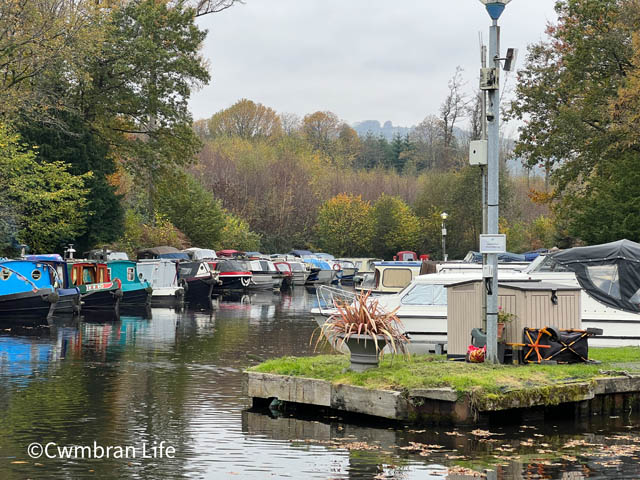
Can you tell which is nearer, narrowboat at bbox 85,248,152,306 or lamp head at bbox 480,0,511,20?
lamp head at bbox 480,0,511,20

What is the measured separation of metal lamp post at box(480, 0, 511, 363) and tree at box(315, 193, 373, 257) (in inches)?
2808

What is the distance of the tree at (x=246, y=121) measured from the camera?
384 ft

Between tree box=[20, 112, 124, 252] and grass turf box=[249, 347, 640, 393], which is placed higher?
tree box=[20, 112, 124, 252]

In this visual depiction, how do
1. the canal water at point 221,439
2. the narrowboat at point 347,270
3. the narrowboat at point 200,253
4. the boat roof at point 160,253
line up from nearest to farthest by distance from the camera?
1. the canal water at point 221,439
2. the boat roof at point 160,253
3. the narrowboat at point 200,253
4. the narrowboat at point 347,270

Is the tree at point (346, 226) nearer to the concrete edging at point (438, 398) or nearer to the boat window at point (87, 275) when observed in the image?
the boat window at point (87, 275)

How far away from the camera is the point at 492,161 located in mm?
15641

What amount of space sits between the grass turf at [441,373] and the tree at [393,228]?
6819 cm

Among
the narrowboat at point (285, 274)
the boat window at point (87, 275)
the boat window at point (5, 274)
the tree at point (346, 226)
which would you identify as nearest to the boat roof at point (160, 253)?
the narrowboat at point (285, 274)

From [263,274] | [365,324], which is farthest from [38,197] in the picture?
[365,324]

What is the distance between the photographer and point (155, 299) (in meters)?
49.2

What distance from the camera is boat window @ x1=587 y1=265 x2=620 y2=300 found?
74.5ft

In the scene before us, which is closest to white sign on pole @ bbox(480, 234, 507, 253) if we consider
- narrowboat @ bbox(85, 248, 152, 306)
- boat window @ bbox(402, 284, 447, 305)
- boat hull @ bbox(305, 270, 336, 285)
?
boat window @ bbox(402, 284, 447, 305)

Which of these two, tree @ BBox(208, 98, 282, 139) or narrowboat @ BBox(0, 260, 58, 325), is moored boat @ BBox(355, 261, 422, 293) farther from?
tree @ BBox(208, 98, 282, 139)

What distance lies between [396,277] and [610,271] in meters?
12.5
